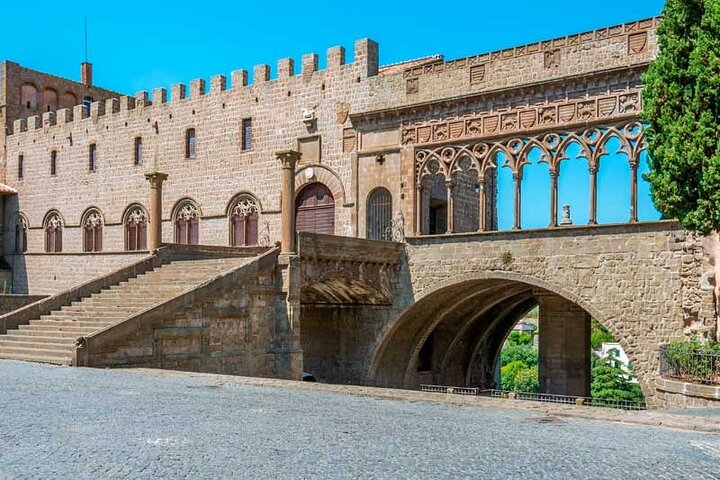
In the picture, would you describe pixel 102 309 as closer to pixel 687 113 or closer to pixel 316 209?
pixel 316 209

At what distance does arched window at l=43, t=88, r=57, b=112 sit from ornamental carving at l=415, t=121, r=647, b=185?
912 inches

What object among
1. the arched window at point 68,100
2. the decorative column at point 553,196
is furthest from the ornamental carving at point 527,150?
the arched window at point 68,100

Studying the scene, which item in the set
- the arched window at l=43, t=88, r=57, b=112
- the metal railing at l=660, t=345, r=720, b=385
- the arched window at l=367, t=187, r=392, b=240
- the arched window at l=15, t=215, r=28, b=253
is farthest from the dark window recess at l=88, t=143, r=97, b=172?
the metal railing at l=660, t=345, r=720, b=385

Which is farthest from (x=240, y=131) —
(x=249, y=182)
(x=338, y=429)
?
(x=338, y=429)

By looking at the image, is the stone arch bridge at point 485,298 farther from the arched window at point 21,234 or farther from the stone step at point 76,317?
the arched window at point 21,234

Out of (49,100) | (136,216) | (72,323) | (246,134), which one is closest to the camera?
(72,323)

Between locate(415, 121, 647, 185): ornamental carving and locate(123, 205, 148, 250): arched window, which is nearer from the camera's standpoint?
locate(415, 121, 647, 185): ornamental carving

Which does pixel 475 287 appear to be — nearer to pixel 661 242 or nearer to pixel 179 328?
pixel 661 242

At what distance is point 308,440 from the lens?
837 centimetres

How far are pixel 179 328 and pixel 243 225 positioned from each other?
11563 mm

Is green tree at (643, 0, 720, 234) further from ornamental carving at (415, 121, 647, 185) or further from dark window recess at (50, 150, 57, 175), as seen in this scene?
dark window recess at (50, 150, 57, 175)

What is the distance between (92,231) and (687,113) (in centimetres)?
2544

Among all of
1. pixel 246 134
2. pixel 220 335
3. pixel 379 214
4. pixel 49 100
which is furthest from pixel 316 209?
pixel 49 100

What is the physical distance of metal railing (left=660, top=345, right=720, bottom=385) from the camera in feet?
49.8
